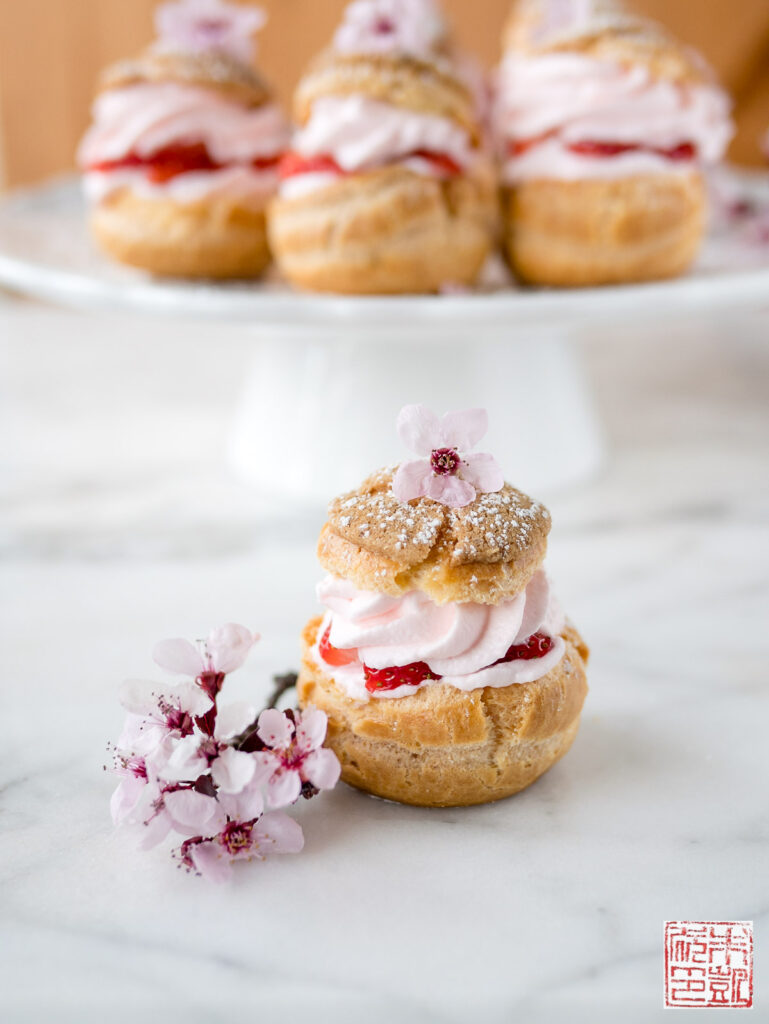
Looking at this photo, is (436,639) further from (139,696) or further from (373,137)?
(373,137)

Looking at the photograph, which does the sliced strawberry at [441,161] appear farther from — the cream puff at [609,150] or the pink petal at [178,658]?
the pink petal at [178,658]

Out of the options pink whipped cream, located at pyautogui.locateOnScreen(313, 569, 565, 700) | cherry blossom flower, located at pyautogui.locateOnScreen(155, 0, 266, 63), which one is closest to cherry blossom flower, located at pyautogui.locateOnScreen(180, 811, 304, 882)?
pink whipped cream, located at pyautogui.locateOnScreen(313, 569, 565, 700)

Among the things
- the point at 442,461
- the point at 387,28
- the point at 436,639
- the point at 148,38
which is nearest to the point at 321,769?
the point at 436,639

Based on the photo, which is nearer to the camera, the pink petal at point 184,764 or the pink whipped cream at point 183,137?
the pink petal at point 184,764

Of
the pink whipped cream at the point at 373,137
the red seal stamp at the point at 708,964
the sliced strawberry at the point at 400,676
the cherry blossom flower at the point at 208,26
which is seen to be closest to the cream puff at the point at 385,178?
the pink whipped cream at the point at 373,137

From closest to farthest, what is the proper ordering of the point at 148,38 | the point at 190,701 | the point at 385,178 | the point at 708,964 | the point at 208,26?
1. the point at 708,964
2. the point at 190,701
3. the point at 385,178
4. the point at 208,26
5. the point at 148,38

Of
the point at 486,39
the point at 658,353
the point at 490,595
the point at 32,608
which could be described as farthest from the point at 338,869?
the point at 486,39
